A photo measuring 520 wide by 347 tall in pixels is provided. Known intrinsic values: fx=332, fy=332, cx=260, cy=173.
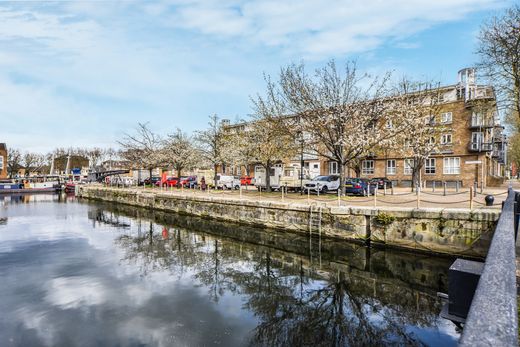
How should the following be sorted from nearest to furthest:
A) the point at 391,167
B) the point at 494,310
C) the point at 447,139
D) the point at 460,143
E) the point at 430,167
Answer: the point at 494,310 < the point at 460,143 < the point at 447,139 < the point at 430,167 < the point at 391,167

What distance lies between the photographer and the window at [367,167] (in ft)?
142

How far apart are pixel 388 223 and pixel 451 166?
1114 inches

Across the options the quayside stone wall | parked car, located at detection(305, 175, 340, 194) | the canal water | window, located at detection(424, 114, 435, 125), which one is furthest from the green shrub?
window, located at detection(424, 114, 435, 125)

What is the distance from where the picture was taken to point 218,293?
1004 cm

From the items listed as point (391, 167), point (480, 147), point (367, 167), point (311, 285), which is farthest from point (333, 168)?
point (311, 285)

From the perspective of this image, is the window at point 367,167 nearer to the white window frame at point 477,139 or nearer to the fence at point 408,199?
the white window frame at point 477,139

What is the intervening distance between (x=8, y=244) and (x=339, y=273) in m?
15.7

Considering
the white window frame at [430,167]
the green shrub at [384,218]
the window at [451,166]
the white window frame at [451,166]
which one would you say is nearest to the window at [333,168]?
the white window frame at [430,167]

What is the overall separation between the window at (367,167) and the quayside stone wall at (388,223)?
1044 inches

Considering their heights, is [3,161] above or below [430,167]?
above

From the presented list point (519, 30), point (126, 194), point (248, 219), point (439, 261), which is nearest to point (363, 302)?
point (439, 261)

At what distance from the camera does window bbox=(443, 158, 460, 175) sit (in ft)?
122

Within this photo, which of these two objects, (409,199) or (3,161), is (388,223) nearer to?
(409,199)

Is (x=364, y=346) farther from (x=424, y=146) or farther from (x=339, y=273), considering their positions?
(x=424, y=146)
